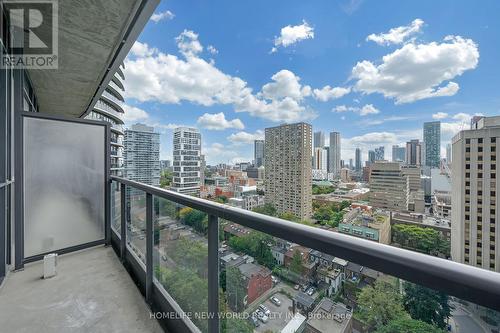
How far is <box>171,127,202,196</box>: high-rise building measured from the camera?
41.8 ft

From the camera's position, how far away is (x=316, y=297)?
708 mm

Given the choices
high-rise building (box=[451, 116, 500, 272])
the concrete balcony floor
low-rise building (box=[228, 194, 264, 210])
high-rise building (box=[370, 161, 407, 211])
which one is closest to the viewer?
low-rise building (box=[228, 194, 264, 210])

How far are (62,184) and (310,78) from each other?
25.8m

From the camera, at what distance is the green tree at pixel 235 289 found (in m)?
1.04

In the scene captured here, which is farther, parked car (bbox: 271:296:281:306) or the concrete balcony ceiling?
the concrete balcony ceiling

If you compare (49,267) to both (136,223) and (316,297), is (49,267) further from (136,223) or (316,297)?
(316,297)

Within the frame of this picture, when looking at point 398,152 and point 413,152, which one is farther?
point 398,152

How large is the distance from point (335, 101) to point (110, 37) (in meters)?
23.3

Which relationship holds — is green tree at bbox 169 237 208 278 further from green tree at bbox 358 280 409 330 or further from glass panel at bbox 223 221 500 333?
green tree at bbox 358 280 409 330

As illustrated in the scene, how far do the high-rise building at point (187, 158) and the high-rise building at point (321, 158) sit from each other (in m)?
8.03

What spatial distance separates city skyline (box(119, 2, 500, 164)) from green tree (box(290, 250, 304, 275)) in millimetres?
5481

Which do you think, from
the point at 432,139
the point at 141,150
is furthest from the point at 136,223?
the point at 141,150

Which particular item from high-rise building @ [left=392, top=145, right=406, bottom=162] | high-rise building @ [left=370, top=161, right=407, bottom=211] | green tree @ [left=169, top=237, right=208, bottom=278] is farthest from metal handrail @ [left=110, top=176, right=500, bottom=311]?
high-rise building @ [left=392, top=145, right=406, bottom=162]

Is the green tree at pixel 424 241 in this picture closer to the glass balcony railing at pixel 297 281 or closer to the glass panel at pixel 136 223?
the glass balcony railing at pixel 297 281
